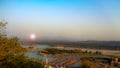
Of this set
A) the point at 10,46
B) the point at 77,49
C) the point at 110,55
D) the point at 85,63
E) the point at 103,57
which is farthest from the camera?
the point at 77,49

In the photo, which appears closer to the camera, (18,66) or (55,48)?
(18,66)

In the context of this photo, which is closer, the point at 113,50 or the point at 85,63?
the point at 85,63

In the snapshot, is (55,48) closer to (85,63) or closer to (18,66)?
(85,63)

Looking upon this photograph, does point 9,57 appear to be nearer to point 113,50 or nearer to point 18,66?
point 18,66

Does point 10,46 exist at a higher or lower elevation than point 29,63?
higher

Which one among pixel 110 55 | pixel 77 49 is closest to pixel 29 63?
pixel 110 55

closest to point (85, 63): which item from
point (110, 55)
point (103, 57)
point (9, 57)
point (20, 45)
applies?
point (20, 45)

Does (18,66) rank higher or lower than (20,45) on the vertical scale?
lower

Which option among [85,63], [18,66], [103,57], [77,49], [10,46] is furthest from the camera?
[77,49]

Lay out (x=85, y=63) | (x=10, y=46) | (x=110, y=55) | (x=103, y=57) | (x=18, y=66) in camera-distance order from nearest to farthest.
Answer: (x=18, y=66) < (x=10, y=46) < (x=85, y=63) < (x=110, y=55) < (x=103, y=57)
